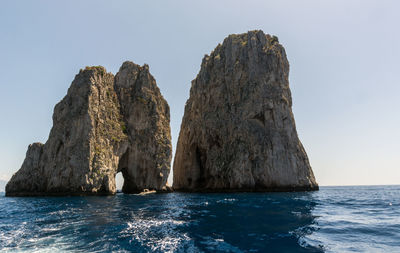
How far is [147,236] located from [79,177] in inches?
1306

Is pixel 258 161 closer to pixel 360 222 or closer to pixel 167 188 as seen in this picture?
pixel 167 188

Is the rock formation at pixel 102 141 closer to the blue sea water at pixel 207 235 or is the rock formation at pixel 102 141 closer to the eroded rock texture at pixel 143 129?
the eroded rock texture at pixel 143 129

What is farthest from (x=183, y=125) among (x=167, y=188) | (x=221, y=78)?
(x=167, y=188)

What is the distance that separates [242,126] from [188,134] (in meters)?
17.0

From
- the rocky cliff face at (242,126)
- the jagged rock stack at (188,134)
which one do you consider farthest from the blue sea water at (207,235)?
the rocky cliff face at (242,126)

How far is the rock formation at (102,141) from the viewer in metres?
40.1

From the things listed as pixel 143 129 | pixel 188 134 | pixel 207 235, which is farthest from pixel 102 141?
pixel 207 235

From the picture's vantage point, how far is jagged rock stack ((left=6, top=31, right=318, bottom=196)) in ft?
138

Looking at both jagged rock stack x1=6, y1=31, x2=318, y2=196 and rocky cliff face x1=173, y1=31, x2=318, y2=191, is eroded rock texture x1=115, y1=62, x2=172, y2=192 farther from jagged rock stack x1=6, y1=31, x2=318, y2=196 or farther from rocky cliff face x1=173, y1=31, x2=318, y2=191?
rocky cliff face x1=173, y1=31, x2=318, y2=191

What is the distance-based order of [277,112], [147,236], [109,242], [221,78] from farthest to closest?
[221,78]
[277,112]
[147,236]
[109,242]

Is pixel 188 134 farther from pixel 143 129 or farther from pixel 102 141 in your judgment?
pixel 102 141

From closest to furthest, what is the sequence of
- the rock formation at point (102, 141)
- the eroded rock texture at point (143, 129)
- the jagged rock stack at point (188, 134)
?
the rock formation at point (102, 141) < the jagged rock stack at point (188, 134) < the eroded rock texture at point (143, 129)

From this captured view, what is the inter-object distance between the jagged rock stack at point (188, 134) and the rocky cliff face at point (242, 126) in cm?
24

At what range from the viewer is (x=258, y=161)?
54344 mm
